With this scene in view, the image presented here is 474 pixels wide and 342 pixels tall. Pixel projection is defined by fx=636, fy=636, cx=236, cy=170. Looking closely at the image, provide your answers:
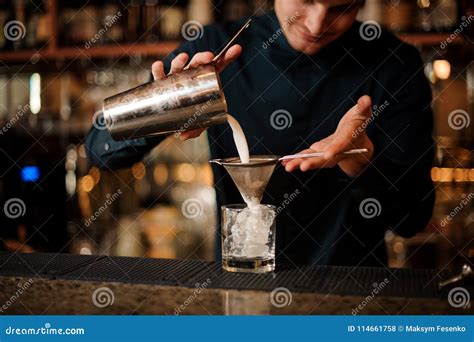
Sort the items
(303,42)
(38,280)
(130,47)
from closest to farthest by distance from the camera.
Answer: (38,280), (303,42), (130,47)

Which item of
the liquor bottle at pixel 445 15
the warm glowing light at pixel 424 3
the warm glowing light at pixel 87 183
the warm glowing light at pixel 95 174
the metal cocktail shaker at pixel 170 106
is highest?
the warm glowing light at pixel 424 3

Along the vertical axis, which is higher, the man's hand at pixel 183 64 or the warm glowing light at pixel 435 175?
the warm glowing light at pixel 435 175

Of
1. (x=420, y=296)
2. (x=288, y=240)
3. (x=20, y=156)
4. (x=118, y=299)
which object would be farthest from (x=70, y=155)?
(x=420, y=296)

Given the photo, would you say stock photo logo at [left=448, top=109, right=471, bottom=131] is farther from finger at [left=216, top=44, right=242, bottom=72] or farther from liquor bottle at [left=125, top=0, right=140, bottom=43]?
finger at [left=216, top=44, right=242, bottom=72]

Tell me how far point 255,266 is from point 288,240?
749 millimetres

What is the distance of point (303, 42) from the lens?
228cm

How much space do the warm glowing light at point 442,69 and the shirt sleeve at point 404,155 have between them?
3.99 feet

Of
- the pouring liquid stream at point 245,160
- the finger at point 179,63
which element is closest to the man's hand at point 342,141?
the pouring liquid stream at point 245,160

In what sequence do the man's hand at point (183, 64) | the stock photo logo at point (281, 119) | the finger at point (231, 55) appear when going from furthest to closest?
the stock photo logo at point (281, 119) < the finger at point (231, 55) < the man's hand at point (183, 64)

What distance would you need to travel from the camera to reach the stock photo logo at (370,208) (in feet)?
7.74

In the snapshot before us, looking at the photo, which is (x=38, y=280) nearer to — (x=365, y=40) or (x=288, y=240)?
(x=288, y=240)
